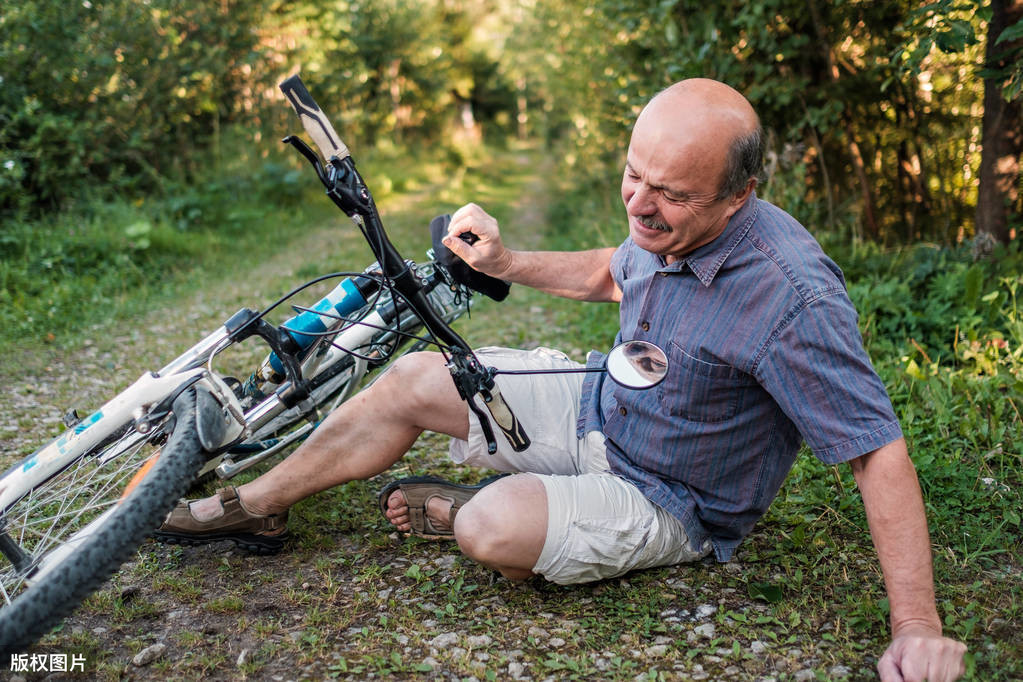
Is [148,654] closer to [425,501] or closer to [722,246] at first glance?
[425,501]

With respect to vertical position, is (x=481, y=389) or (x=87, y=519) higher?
(x=481, y=389)

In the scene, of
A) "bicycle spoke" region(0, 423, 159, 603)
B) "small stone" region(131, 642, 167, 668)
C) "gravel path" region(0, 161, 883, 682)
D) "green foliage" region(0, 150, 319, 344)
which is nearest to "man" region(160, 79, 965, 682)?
"gravel path" region(0, 161, 883, 682)

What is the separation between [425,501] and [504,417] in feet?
2.27

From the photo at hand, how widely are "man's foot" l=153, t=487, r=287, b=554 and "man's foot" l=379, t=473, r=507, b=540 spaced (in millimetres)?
346

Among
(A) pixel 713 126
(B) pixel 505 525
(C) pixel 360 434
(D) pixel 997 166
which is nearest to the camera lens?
(A) pixel 713 126

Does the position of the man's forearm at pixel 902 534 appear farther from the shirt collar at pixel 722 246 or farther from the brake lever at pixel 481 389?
the brake lever at pixel 481 389

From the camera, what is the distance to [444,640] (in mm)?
2230

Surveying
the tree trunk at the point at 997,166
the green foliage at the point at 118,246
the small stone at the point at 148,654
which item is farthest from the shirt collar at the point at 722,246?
the green foliage at the point at 118,246

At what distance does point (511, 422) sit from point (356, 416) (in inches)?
26.9

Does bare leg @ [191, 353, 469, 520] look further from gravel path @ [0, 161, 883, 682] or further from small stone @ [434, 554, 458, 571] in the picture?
small stone @ [434, 554, 458, 571]

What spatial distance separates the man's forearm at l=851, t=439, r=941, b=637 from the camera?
189 centimetres

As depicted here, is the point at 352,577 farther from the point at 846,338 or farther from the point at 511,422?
the point at 846,338

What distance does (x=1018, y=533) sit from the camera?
2.61 meters

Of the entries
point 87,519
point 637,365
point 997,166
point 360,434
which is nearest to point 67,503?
point 87,519
